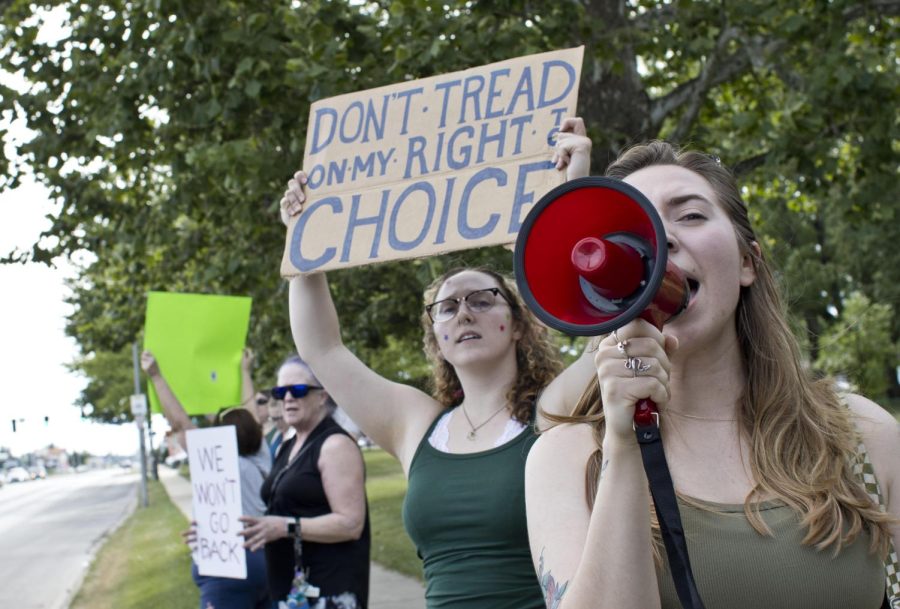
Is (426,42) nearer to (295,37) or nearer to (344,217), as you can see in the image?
(295,37)

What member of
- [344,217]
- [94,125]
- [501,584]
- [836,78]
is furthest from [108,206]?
[501,584]

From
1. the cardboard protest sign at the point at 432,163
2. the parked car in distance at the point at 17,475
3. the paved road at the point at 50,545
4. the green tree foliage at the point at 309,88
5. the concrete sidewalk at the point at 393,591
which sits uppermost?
the green tree foliage at the point at 309,88

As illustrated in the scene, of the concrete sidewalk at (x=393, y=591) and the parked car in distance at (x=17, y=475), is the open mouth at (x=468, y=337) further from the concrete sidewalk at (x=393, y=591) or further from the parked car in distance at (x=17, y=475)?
the parked car in distance at (x=17, y=475)

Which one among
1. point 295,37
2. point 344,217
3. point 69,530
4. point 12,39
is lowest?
point 69,530

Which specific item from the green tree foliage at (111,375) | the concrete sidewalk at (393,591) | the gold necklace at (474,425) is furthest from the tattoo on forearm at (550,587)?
the green tree foliage at (111,375)

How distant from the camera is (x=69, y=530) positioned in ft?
70.4

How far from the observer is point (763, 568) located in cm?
166

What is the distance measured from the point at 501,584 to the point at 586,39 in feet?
18.5

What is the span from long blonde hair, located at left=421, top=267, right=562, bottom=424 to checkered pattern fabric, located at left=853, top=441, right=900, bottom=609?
1323 mm

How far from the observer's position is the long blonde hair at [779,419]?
1729 mm

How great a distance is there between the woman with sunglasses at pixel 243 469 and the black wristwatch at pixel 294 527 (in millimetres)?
A: 903

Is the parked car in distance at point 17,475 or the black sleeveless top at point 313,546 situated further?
the parked car in distance at point 17,475

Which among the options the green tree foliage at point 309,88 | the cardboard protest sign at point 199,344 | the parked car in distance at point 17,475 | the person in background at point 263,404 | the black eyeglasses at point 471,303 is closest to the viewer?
the black eyeglasses at point 471,303

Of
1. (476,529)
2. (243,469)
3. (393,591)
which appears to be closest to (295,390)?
(243,469)
